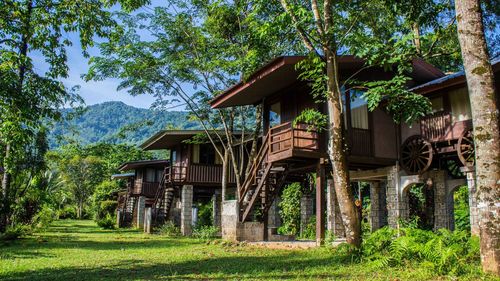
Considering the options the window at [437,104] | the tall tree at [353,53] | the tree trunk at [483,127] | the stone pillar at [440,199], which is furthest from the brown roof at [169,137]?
the tree trunk at [483,127]

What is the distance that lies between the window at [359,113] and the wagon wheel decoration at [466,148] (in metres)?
3.33

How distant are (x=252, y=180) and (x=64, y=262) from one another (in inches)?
312

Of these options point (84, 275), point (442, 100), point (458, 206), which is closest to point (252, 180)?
point (442, 100)

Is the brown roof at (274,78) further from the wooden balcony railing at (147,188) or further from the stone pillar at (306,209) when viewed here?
the wooden balcony railing at (147,188)

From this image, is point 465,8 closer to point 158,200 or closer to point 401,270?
point 401,270

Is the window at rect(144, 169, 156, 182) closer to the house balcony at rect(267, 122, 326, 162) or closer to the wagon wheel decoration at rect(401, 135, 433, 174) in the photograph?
the house balcony at rect(267, 122, 326, 162)

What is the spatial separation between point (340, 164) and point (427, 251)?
9.46 ft

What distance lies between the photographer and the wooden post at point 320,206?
14.1m

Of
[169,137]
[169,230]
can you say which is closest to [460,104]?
[169,137]

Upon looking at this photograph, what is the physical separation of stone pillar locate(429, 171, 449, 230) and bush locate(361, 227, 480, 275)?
756 centimetres

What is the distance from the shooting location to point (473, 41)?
7176 millimetres

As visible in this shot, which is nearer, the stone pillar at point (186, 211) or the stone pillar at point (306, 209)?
the stone pillar at point (306, 209)

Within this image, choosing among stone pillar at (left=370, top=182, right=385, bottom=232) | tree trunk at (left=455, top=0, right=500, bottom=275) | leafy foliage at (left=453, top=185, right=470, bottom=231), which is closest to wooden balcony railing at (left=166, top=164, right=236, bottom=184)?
stone pillar at (left=370, top=182, right=385, bottom=232)

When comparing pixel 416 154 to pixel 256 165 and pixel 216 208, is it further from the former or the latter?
pixel 216 208
